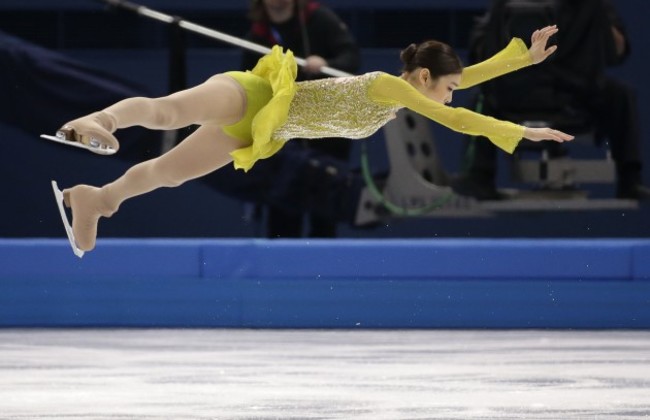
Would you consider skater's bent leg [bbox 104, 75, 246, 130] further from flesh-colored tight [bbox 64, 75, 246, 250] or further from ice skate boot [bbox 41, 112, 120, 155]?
ice skate boot [bbox 41, 112, 120, 155]

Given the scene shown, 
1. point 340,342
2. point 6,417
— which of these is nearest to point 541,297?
point 340,342

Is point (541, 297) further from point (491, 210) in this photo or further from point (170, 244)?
point (170, 244)

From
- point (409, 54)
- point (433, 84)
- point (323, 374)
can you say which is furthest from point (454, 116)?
point (323, 374)

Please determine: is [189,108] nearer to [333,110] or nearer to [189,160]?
[189,160]

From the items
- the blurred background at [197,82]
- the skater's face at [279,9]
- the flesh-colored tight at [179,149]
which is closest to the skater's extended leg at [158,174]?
the flesh-colored tight at [179,149]

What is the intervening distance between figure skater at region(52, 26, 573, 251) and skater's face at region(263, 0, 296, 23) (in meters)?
2.60

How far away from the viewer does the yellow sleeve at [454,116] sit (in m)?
3.99

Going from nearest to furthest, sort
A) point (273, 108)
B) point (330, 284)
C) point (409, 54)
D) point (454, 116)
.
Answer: point (454, 116), point (273, 108), point (409, 54), point (330, 284)

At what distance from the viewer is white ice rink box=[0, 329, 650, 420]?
4.41 meters

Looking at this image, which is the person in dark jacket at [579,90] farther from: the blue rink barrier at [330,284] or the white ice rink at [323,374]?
the white ice rink at [323,374]

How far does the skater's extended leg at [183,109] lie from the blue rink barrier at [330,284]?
2.50m

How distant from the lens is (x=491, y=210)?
7.09m

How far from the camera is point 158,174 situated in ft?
14.5

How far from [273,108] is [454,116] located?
0.56 metres
